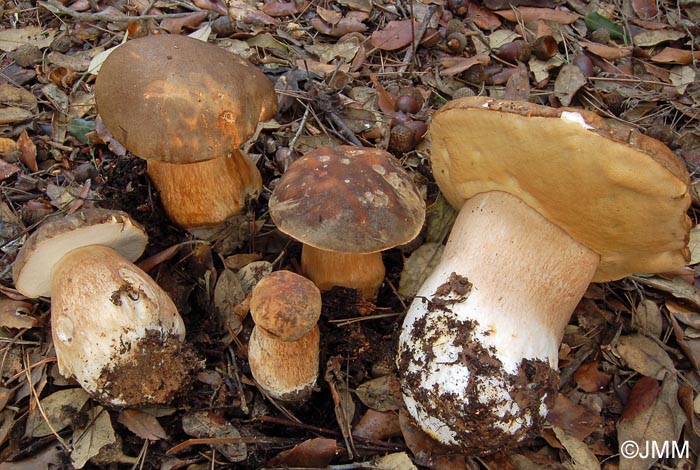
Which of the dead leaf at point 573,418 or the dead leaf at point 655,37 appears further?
the dead leaf at point 655,37

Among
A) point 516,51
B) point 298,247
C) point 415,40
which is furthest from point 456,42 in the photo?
point 298,247

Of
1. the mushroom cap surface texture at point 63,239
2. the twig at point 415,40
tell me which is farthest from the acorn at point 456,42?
the mushroom cap surface texture at point 63,239

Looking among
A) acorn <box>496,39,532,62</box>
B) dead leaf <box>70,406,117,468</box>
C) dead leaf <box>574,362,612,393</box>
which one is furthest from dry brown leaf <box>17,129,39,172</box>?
dead leaf <box>574,362,612,393</box>

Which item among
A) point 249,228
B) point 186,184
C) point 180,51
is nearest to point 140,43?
point 180,51

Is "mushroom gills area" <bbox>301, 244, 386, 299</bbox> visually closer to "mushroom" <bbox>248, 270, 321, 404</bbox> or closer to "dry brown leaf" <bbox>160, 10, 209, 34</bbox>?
"mushroom" <bbox>248, 270, 321, 404</bbox>

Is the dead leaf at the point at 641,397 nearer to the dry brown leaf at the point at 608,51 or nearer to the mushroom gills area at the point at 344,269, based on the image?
the mushroom gills area at the point at 344,269

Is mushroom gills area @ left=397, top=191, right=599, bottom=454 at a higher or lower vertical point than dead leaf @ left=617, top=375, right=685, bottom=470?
higher
